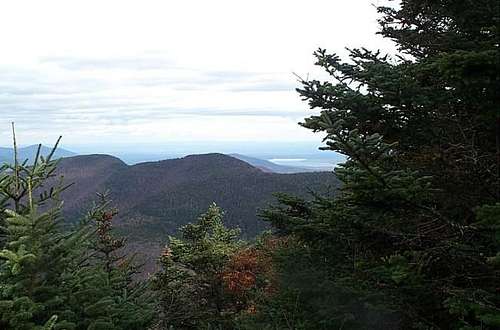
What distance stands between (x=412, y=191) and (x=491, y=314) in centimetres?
111

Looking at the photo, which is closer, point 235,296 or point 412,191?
point 412,191

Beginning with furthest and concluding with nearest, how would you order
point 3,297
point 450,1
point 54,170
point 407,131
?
point 407,131 → point 54,170 → point 450,1 → point 3,297

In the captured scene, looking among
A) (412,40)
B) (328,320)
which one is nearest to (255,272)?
(328,320)

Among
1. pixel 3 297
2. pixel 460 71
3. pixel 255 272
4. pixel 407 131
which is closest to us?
pixel 460 71

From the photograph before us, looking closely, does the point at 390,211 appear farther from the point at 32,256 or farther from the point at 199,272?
the point at 199,272

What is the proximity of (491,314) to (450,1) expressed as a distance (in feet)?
11.1

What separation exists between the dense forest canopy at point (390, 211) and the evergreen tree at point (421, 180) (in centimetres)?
2

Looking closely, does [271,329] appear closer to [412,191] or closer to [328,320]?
[328,320]

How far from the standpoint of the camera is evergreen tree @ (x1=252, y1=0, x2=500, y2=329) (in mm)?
4113

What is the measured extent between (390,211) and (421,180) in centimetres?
54

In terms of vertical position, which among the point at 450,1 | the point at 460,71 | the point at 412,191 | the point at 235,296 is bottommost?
the point at 235,296

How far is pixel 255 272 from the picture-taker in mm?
24031

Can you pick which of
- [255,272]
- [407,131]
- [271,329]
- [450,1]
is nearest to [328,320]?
[271,329]

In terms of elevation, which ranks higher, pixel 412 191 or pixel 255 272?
pixel 412 191
